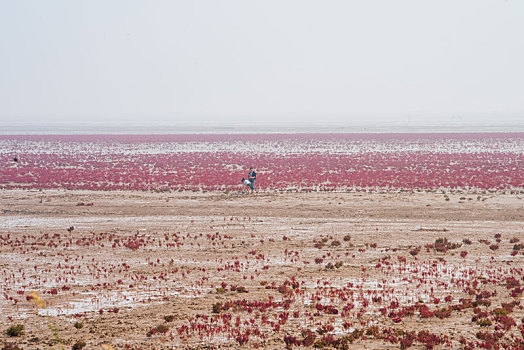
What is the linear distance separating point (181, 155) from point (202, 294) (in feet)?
167

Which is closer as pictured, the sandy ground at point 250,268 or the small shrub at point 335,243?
the sandy ground at point 250,268

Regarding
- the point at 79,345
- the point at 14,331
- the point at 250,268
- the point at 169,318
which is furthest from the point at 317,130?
the point at 79,345

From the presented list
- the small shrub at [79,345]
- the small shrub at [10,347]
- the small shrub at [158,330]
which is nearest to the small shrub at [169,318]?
the small shrub at [158,330]

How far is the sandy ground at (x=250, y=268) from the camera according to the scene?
1213cm

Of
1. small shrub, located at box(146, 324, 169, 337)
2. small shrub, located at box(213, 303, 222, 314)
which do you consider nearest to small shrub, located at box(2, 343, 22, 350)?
small shrub, located at box(146, 324, 169, 337)

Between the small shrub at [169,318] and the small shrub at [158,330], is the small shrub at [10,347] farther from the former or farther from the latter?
the small shrub at [169,318]

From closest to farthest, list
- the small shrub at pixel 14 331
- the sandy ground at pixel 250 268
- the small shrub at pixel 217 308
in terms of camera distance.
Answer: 1. the small shrub at pixel 14 331
2. the sandy ground at pixel 250 268
3. the small shrub at pixel 217 308

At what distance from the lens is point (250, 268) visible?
57.3 ft

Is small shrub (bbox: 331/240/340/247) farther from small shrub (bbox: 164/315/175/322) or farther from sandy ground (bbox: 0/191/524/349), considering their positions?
small shrub (bbox: 164/315/175/322)

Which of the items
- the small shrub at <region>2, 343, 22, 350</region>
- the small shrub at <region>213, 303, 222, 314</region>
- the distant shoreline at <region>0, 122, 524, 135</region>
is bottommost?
the small shrub at <region>2, 343, 22, 350</region>

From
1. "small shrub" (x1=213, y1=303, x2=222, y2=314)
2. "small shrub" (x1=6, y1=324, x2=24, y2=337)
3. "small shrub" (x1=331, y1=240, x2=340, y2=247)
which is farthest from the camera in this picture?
"small shrub" (x1=331, y1=240, x2=340, y2=247)

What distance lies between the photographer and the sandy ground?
12133mm

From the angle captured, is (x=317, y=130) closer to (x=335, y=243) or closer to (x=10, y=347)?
(x=335, y=243)

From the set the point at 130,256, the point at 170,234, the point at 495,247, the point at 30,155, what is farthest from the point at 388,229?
the point at 30,155
